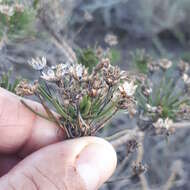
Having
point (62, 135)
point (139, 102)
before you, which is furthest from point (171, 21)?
point (62, 135)

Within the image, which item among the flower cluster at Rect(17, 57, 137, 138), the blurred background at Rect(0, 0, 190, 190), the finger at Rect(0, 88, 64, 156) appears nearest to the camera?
the flower cluster at Rect(17, 57, 137, 138)

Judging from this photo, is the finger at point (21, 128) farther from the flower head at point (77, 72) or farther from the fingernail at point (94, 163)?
the flower head at point (77, 72)

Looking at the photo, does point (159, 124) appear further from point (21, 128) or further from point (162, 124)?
point (21, 128)

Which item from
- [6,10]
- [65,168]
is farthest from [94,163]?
[6,10]

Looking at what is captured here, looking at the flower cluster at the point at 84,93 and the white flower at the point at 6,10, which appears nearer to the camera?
the flower cluster at the point at 84,93

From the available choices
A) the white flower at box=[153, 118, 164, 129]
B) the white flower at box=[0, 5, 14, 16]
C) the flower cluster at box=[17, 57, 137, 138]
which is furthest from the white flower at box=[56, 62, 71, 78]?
the white flower at box=[0, 5, 14, 16]

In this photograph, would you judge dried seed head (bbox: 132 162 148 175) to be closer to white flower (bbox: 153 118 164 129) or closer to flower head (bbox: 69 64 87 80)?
white flower (bbox: 153 118 164 129)

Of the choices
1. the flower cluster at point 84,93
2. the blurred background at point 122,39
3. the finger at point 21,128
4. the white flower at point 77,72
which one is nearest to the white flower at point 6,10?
the blurred background at point 122,39
